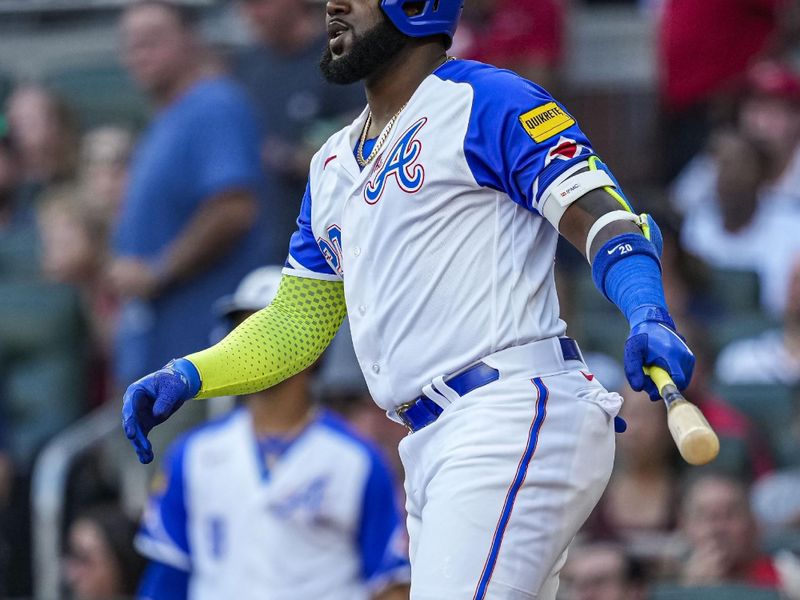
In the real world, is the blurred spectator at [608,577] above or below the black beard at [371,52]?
below

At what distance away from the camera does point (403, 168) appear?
3.51 metres

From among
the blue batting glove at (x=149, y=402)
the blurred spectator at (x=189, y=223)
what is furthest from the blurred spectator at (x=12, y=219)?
the blue batting glove at (x=149, y=402)

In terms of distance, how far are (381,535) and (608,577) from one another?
2.87ft

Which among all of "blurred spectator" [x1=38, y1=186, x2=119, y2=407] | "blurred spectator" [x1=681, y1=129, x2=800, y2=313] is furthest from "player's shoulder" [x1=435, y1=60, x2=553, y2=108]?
"blurred spectator" [x1=38, y1=186, x2=119, y2=407]

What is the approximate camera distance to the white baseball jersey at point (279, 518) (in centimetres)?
538

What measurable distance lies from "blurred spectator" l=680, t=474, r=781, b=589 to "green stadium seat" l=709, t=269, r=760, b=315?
2.00m

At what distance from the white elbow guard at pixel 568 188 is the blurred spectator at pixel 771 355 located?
13.0 ft

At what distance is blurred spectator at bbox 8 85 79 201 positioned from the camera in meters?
8.91

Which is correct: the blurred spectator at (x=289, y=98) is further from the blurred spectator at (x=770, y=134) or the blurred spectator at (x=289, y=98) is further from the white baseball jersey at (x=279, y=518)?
the white baseball jersey at (x=279, y=518)

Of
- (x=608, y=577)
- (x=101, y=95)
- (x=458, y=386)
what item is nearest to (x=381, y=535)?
(x=608, y=577)

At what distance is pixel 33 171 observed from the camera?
9.10m

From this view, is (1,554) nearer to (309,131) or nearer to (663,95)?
(309,131)

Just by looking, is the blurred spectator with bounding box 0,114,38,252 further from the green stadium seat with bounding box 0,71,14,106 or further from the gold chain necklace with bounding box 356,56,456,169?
the gold chain necklace with bounding box 356,56,456,169

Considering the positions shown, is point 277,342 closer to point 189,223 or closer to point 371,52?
point 371,52
